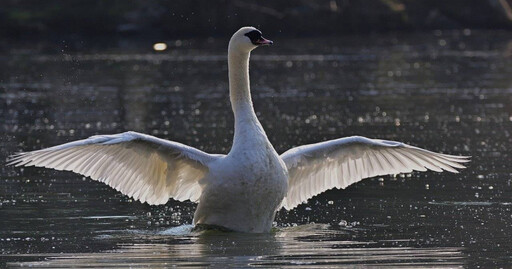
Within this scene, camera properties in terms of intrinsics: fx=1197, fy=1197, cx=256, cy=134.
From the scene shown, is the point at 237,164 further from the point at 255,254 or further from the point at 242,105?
the point at 255,254

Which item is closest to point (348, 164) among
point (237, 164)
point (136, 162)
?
point (237, 164)

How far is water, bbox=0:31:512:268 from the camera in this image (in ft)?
35.1

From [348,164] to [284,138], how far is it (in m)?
6.63

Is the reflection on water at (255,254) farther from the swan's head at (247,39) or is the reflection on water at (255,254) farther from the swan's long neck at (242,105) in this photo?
the swan's head at (247,39)

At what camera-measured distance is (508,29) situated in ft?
207

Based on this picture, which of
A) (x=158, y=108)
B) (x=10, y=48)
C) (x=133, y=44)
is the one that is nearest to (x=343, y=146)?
(x=158, y=108)

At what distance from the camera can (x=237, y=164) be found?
11.5 m

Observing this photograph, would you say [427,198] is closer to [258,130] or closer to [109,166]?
[258,130]

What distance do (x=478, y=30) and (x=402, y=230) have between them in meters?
52.5

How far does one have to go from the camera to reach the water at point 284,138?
10.7 m

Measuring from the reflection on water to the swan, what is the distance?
1.18 feet

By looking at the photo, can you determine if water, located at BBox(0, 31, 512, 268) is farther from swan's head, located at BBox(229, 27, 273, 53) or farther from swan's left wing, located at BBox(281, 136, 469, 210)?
swan's head, located at BBox(229, 27, 273, 53)

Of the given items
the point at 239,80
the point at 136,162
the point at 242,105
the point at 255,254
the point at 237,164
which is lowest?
the point at 255,254

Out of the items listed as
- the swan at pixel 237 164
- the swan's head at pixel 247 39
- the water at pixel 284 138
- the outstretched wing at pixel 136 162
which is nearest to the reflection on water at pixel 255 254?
the water at pixel 284 138
